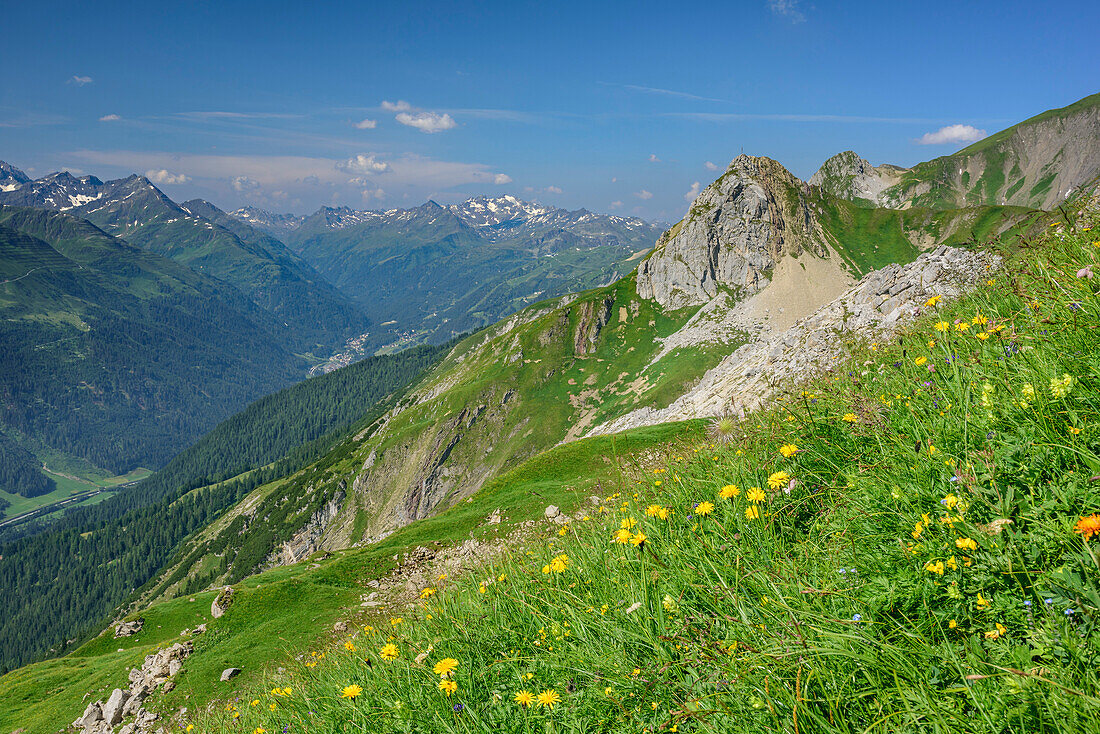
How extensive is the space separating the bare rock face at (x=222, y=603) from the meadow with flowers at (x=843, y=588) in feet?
73.4

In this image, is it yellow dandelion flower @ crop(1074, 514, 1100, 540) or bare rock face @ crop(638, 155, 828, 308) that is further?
bare rock face @ crop(638, 155, 828, 308)

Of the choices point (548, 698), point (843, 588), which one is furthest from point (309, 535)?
point (843, 588)

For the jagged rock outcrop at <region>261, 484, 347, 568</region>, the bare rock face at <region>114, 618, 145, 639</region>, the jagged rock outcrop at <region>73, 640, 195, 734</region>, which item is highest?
the jagged rock outcrop at <region>73, 640, 195, 734</region>

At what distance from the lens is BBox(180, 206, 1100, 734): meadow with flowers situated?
96.9 inches

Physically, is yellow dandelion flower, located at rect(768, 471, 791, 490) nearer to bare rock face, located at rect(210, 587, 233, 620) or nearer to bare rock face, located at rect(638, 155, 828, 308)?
bare rock face, located at rect(210, 587, 233, 620)

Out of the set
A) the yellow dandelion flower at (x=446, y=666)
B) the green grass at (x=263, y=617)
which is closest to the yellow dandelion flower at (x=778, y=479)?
the yellow dandelion flower at (x=446, y=666)

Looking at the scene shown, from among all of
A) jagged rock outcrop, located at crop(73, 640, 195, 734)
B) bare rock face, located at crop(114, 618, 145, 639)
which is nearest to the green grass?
bare rock face, located at crop(114, 618, 145, 639)

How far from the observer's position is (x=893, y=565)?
3131 mm

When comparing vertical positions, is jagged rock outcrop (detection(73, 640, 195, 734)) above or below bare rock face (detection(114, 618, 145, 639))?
above

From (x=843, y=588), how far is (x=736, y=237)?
160 metres

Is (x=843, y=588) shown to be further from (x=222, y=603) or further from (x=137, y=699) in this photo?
(x=222, y=603)

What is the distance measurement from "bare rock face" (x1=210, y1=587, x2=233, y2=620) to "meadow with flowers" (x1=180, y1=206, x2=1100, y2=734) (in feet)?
73.4

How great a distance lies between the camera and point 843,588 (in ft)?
10.3

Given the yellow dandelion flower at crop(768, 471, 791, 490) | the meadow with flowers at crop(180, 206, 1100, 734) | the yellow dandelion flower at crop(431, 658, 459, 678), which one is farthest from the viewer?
the yellow dandelion flower at crop(768, 471, 791, 490)
